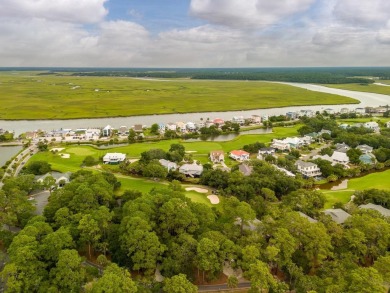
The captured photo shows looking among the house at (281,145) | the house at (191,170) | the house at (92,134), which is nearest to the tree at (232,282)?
the house at (191,170)

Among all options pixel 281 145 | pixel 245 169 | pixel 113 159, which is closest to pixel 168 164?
pixel 113 159

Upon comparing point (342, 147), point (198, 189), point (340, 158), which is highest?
point (342, 147)

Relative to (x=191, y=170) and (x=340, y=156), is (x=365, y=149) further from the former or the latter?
(x=191, y=170)

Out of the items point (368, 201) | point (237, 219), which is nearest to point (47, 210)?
point (237, 219)

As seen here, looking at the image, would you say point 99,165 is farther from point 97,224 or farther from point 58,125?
point 58,125

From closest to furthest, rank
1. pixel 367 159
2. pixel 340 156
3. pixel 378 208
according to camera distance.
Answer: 1. pixel 378 208
2. pixel 367 159
3. pixel 340 156

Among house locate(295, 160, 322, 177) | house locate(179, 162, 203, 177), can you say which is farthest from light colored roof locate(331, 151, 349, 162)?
house locate(179, 162, 203, 177)
